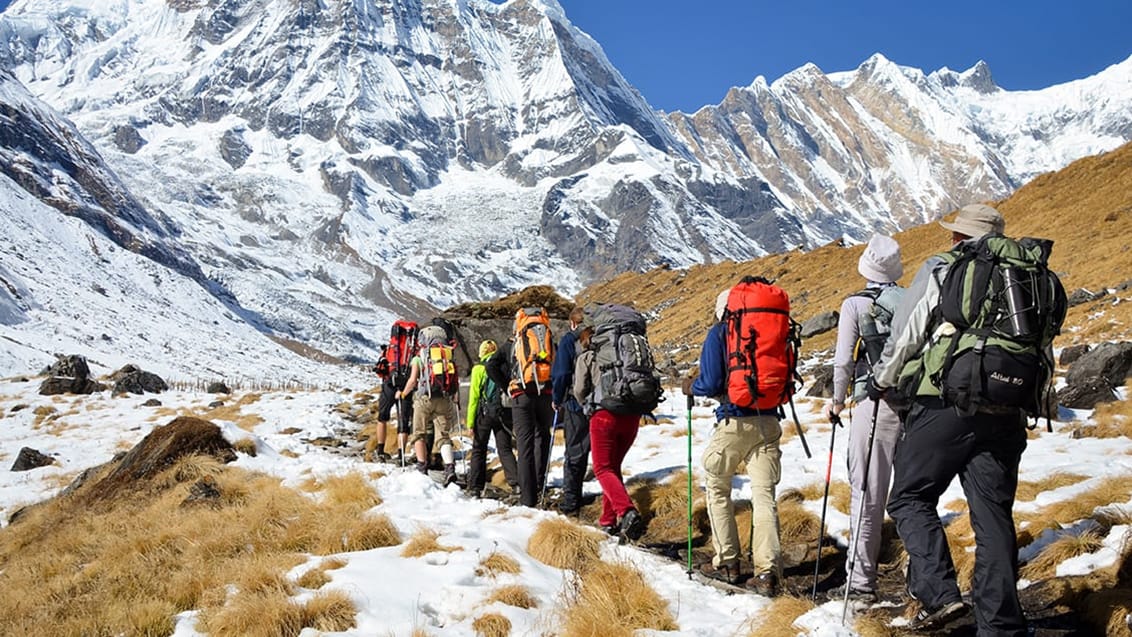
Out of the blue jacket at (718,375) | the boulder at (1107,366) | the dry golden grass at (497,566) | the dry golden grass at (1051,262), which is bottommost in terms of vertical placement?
the dry golden grass at (497,566)

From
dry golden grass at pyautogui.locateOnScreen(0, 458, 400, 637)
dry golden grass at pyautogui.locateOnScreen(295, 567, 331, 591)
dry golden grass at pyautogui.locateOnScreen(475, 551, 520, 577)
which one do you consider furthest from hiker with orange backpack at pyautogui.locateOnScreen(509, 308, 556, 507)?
dry golden grass at pyautogui.locateOnScreen(295, 567, 331, 591)

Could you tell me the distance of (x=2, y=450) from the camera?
16969mm

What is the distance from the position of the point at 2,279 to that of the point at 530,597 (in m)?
94.2

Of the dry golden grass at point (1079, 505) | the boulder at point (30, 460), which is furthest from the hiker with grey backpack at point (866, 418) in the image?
the boulder at point (30, 460)

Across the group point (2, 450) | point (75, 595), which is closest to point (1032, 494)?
point (75, 595)

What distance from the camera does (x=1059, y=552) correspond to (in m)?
5.06

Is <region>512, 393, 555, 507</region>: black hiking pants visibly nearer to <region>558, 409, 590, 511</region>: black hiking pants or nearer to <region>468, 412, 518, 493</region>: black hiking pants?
<region>558, 409, 590, 511</region>: black hiking pants

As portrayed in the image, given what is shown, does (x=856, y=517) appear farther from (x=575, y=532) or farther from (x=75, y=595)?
(x=75, y=595)

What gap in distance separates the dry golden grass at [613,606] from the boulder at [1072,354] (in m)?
11.7

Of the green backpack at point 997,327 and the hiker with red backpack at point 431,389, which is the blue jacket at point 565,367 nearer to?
the hiker with red backpack at point 431,389

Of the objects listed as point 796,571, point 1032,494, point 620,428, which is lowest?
point 796,571

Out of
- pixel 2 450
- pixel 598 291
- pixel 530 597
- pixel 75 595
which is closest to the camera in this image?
pixel 530 597

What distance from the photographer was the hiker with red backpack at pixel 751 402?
17.8 ft

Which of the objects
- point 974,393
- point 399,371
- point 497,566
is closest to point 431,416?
point 399,371
